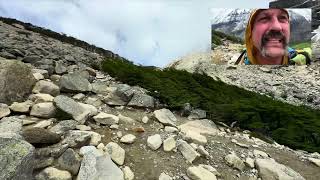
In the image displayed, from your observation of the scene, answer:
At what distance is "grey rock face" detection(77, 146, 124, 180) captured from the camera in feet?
20.8

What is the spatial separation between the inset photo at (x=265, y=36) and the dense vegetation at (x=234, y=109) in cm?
1027

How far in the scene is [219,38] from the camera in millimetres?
22203

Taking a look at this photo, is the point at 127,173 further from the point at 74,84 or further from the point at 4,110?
the point at 74,84

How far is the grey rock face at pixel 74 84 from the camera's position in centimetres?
884

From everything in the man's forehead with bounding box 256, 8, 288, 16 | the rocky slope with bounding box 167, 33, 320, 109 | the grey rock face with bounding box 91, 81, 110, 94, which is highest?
the man's forehead with bounding box 256, 8, 288, 16

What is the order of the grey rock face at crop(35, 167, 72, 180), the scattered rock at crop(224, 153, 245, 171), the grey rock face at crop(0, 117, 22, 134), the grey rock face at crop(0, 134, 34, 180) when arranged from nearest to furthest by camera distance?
the grey rock face at crop(0, 134, 34, 180), the grey rock face at crop(35, 167, 72, 180), the grey rock face at crop(0, 117, 22, 134), the scattered rock at crop(224, 153, 245, 171)

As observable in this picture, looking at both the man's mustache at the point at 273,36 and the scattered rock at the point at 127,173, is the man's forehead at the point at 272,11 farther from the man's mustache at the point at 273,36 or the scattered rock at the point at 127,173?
the scattered rock at the point at 127,173

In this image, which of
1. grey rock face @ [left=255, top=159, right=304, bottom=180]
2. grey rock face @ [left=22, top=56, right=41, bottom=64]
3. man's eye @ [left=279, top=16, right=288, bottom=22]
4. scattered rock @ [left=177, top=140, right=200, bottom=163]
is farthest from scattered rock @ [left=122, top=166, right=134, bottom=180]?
man's eye @ [left=279, top=16, right=288, bottom=22]

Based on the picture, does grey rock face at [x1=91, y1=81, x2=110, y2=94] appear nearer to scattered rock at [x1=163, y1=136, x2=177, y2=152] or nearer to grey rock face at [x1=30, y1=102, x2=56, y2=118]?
grey rock face at [x1=30, y1=102, x2=56, y2=118]

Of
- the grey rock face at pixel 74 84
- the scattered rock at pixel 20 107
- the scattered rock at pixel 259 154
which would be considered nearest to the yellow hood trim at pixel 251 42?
the grey rock face at pixel 74 84

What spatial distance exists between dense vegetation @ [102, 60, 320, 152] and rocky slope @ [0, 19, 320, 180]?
33 centimetres

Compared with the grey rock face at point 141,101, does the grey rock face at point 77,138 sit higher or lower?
lower

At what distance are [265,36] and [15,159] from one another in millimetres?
15906

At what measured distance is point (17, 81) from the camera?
27.0 ft
